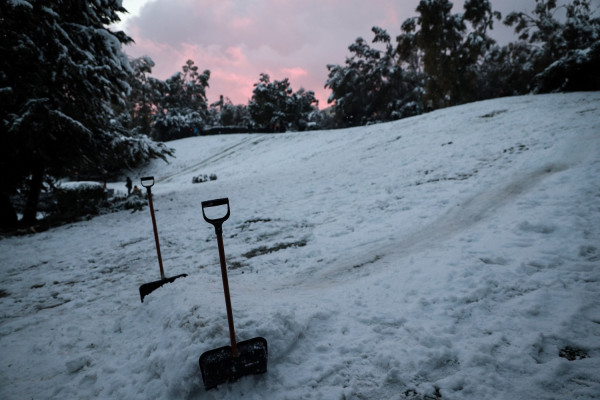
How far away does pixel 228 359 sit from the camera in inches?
103

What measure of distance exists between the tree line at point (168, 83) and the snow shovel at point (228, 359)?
9028 millimetres

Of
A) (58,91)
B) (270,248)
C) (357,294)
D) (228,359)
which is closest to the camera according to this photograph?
(228,359)

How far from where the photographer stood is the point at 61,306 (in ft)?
15.8

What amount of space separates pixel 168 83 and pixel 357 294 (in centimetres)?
5972

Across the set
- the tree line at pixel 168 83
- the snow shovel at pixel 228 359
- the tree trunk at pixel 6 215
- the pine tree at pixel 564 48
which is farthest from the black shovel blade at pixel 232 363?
the pine tree at pixel 564 48

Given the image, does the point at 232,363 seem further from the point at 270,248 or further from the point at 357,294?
the point at 270,248

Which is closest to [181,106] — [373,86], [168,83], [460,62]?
[168,83]

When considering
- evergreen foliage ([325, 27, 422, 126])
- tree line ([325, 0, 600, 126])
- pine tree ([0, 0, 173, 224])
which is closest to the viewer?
pine tree ([0, 0, 173, 224])

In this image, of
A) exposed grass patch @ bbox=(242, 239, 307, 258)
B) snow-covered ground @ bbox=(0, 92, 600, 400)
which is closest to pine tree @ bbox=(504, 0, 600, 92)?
snow-covered ground @ bbox=(0, 92, 600, 400)

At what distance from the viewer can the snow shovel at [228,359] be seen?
101 inches

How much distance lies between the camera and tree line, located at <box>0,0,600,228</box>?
332 inches

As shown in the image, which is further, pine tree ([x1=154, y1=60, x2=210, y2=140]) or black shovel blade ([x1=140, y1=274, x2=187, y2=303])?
pine tree ([x1=154, y1=60, x2=210, y2=140])

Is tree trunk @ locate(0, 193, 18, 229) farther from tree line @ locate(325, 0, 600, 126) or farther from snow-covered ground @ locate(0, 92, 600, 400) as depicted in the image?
tree line @ locate(325, 0, 600, 126)

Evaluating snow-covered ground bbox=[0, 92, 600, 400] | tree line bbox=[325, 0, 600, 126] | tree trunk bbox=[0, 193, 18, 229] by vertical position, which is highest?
tree line bbox=[325, 0, 600, 126]
